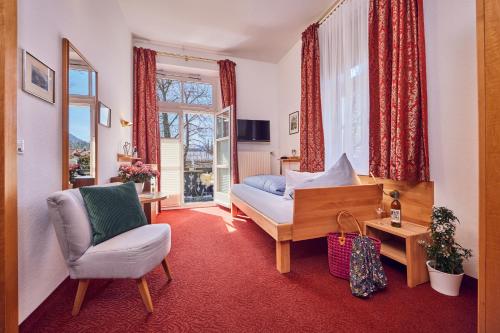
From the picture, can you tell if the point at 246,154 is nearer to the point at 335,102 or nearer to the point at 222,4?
the point at 335,102

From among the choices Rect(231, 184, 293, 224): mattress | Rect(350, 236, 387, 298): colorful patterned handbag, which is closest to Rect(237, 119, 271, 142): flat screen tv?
Rect(231, 184, 293, 224): mattress

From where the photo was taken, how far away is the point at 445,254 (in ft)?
4.77

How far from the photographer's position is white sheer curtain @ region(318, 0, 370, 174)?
241 centimetres

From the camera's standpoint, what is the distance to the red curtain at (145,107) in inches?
146

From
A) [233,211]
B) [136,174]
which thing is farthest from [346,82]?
[136,174]

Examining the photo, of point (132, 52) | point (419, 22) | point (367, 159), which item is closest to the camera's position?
point (419, 22)

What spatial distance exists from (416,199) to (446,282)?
667 mm

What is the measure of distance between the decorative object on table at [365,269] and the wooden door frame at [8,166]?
6.16 feet

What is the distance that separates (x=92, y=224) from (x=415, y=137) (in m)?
2.54

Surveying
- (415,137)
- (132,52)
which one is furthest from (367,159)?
(132,52)

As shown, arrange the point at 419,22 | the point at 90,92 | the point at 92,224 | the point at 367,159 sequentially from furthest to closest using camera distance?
the point at 367,159 → the point at 90,92 → the point at 419,22 → the point at 92,224

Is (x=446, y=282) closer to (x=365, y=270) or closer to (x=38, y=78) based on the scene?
(x=365, y=270)

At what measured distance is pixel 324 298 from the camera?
1.45 m

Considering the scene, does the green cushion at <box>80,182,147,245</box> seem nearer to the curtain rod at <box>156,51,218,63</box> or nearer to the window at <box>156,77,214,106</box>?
the window at <box>156,77,214,106</box>
